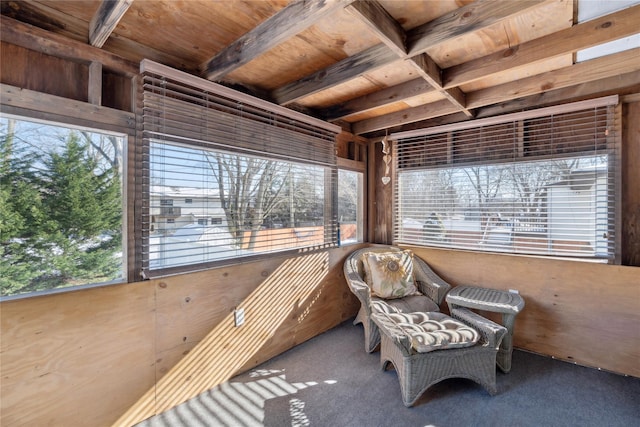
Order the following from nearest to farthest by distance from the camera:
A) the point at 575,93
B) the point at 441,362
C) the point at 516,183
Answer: the point at 441,362, the point at 575,93, the point at 516,183

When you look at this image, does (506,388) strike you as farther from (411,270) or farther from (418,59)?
(418,59)

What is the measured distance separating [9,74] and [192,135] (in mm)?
921

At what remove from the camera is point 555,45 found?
1853mm

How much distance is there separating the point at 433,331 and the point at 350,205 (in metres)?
1.98

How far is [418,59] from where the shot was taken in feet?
6.48

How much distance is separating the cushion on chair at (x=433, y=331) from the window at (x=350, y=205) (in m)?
1.43

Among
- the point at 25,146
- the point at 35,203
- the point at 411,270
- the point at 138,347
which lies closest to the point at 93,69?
the point at 25,146

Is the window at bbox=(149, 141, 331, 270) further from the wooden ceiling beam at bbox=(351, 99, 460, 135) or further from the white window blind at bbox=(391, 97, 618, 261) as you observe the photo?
A: the white window blind at bbox=(391, 97, 618, 261)

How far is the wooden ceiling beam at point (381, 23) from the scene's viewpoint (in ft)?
4.81

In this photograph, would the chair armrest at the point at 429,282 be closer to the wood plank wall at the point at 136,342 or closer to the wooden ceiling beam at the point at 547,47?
the wood plank wall at the point at 136,342

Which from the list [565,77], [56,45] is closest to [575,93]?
[565,77]

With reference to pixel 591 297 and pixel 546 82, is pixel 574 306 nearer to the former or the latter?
pixel 591 297

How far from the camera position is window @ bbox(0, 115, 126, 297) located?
4.91 ft

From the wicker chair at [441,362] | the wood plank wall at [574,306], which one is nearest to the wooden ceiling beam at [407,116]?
the wood plank wall at [574,306]
